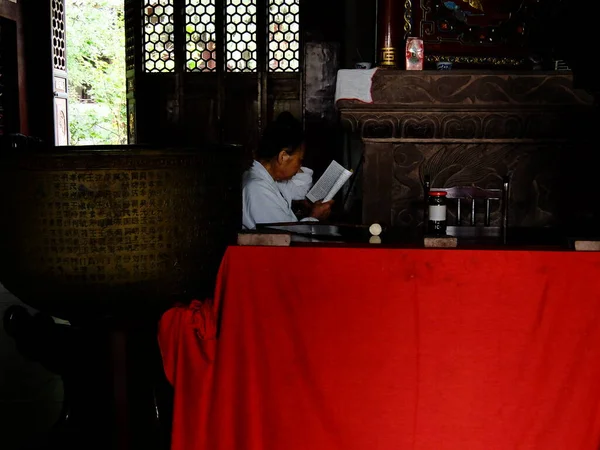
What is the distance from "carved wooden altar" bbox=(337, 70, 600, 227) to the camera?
3.51 m

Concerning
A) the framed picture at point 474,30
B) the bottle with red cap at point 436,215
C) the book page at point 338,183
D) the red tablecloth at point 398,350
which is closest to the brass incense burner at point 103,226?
the red tablecloth at point 398,350

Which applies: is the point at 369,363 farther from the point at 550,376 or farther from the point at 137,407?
the point at 137,407

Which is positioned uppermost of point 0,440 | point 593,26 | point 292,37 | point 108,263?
point 292,37

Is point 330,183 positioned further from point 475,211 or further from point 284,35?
point 284,35

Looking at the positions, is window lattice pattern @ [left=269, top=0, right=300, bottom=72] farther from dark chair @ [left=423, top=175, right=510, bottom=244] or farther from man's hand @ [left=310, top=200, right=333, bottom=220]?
dark chair @ [left=423, top=175, right=510, bottom=244]

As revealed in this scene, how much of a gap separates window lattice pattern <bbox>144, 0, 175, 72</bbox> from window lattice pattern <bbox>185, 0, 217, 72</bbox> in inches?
6.5

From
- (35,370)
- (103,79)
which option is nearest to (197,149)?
(35,370)

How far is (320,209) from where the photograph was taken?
3582 millimetres

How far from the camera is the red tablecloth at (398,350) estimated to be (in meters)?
2.09

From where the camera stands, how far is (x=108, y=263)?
6.73 ft

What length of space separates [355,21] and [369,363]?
4.58 metres

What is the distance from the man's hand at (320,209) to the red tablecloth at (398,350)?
1.48 metres

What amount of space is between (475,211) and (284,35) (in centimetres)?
401

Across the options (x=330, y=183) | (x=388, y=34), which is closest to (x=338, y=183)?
(x=330, y=183)
